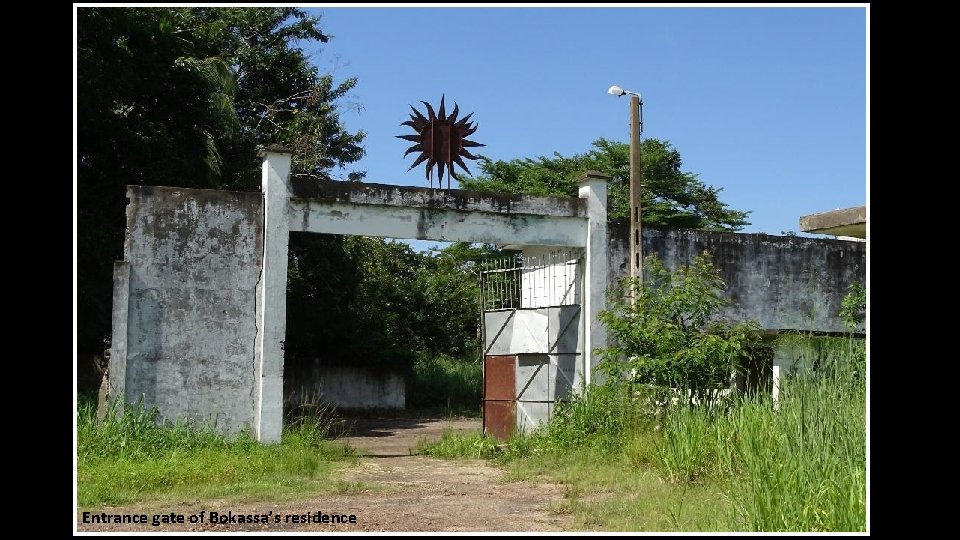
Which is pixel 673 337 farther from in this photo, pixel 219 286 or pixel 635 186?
pixel 219 286

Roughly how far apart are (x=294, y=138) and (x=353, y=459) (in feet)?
35.1

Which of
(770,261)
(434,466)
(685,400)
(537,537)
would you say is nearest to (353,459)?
(434,466)

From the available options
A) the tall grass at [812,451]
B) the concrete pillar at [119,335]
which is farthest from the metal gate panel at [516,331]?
the tall grass at [812,451]

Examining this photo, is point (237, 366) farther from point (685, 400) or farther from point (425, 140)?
point (685, 400)

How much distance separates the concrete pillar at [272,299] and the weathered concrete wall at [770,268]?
188 inches

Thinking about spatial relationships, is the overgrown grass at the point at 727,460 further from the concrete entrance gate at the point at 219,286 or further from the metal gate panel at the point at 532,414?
the concrete entrance gate at the point at 219,286

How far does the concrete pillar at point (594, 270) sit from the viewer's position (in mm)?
13523

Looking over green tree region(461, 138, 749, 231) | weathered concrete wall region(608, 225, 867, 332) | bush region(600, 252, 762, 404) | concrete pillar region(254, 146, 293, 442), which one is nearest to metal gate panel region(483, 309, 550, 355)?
bush region(600, 252, 762, 404)

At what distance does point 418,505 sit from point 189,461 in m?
3.20

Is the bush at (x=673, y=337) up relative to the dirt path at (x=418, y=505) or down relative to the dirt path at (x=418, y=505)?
up

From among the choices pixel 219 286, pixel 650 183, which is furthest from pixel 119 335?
pixel 650 183

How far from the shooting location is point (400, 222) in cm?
1291

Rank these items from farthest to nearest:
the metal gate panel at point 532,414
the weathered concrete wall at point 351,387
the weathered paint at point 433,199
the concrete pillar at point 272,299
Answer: the weathered concrete wall at point 351,387 < the metal gate panel at point 532,414 < the weathered paint at point 433,199 < the concrete pillar at point 272,299

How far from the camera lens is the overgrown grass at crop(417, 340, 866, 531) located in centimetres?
620
